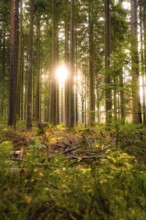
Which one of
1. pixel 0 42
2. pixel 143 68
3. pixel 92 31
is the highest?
pixel 0 42

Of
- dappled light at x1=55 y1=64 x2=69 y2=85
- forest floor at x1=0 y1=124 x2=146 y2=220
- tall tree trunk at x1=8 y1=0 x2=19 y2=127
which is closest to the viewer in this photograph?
forest floor at x1=0 y1=124 x2=146 y2=220

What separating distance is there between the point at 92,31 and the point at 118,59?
13.7 metres

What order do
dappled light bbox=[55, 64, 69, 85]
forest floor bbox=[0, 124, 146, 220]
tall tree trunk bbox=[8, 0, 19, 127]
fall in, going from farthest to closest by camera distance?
dappled light bbox=[55, 64, 69, 85] < tall tree trunk bbox=[8, 0, 19, 127] < forest floor bbox=[0, 124, 146, 220]

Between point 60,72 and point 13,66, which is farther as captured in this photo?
point 60,72

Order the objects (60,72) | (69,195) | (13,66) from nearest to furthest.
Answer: (69,195) → (13,66) → (60,72)

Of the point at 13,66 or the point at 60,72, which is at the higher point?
the point at 60,72

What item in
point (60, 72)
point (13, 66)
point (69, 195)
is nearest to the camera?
point (69, 195)

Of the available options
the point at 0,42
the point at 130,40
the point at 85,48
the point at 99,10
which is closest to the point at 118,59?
the point at 130,40

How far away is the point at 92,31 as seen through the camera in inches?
691

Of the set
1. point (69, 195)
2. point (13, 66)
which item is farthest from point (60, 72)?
point (69, 195)

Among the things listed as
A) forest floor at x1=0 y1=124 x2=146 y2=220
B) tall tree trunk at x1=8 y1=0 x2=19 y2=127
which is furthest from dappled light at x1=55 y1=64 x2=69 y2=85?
forest floor at x1=0 y1=124 x2=146 y2=220

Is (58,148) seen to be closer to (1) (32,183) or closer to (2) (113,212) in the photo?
(1) (32,183)

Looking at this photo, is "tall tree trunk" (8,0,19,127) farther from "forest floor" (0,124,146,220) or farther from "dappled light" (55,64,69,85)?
"dappled light" (55,64,69,85)

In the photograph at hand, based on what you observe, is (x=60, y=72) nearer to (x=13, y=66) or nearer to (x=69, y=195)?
(x=13, y=66)
